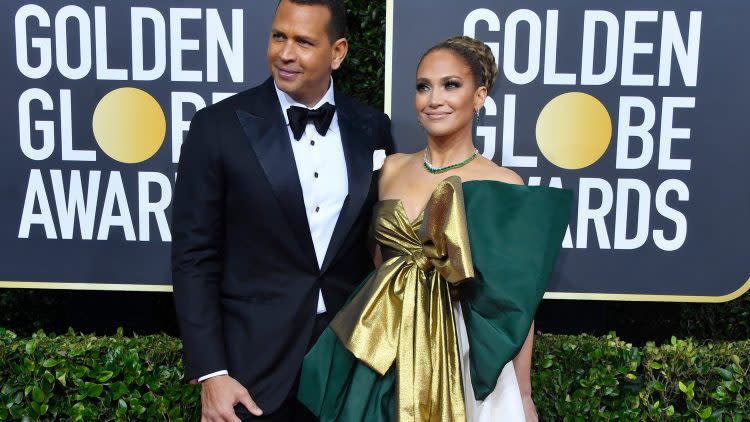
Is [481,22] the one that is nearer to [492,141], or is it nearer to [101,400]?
[492,141]

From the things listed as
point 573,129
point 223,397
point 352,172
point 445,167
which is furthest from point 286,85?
point 573,129

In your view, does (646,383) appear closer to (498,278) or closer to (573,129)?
(573,129)

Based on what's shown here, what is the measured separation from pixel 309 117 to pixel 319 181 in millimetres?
193

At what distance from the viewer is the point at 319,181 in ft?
6.58

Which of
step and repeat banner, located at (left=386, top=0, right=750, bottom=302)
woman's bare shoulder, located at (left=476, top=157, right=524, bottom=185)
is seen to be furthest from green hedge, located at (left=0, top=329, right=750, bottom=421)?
woman's bare shoulder, located at (left=476, top=157, right=524, bottom=185)

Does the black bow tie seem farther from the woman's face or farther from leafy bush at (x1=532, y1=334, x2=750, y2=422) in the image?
leafy bush at (x1=532, y1=334, x2=750, y2=422)

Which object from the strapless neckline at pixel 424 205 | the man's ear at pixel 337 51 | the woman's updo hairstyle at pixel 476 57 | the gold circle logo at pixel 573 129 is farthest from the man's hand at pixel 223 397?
the gold circle logo at pixel 573 129

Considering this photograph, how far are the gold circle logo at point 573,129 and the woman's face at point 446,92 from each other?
2.98 feet

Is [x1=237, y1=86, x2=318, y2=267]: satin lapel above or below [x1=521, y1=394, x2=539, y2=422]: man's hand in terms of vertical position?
above

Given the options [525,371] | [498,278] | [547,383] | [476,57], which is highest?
[476,57]

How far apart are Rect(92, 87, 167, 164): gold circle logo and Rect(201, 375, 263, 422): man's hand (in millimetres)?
1228

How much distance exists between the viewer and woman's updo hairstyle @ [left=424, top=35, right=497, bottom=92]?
1.94 m

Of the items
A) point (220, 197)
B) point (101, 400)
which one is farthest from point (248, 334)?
point (101, 400)

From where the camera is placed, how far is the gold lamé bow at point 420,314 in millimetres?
1777
